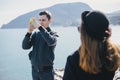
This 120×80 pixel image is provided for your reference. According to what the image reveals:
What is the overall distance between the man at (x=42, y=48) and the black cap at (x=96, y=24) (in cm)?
295

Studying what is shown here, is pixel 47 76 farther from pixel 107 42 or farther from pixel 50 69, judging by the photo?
pixel 107 42

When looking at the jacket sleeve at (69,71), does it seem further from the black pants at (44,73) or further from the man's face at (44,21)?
the man's face at (44,21)

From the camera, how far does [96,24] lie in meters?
2.87

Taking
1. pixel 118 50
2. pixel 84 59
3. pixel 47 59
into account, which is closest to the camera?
pixel 84 59

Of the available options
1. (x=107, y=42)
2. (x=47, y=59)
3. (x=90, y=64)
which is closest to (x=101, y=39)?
(x=107, y=42)

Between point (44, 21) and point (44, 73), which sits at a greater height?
point (44, 21)

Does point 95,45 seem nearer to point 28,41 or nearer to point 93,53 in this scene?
point 93,53

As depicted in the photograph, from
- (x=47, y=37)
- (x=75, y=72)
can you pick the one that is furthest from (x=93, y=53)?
(x=47, y=37)

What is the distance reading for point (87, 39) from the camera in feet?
9.30

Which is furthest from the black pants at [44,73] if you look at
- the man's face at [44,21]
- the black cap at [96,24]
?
the black cap at [96,24]

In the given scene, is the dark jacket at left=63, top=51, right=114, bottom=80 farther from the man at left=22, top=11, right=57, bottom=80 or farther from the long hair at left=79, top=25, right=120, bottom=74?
the man at left=22, top=11, right=57, bottom=80

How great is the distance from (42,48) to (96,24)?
3100mm

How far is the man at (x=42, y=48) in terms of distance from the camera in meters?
5.89

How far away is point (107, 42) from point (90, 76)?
0.33m
